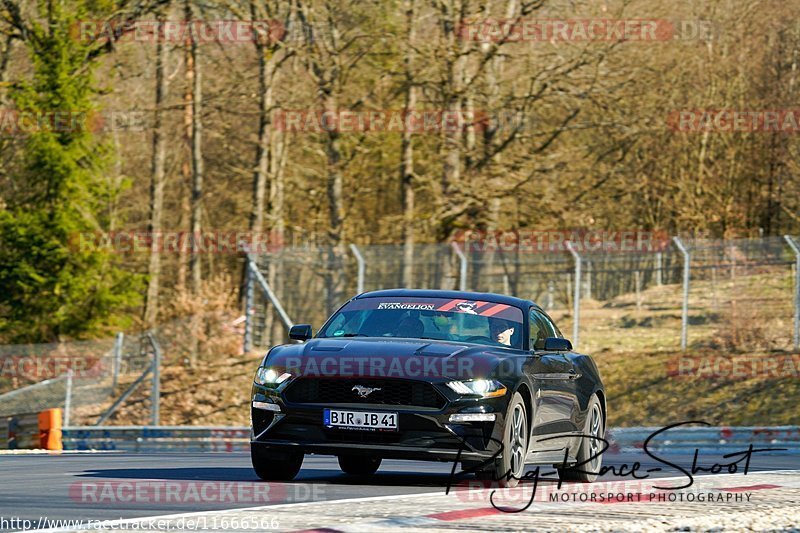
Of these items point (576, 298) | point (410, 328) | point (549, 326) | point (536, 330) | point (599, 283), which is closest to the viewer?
point (410, 328)

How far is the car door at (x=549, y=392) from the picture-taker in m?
11.4

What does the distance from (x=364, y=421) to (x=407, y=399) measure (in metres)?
0.35

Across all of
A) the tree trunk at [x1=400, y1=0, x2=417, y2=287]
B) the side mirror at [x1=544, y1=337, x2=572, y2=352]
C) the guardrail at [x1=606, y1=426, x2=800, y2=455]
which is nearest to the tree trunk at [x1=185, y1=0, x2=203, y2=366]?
the tree trunk at [x1=400, y1=0, x2=417, y2=287]

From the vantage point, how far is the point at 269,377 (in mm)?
10734

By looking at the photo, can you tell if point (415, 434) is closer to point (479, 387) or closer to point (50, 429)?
point (479, 387)

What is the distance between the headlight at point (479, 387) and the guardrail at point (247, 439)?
28.8 ft

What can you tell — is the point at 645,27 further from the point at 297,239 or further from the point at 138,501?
the point at 138,501

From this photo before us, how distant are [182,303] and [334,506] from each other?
3037 centimetres

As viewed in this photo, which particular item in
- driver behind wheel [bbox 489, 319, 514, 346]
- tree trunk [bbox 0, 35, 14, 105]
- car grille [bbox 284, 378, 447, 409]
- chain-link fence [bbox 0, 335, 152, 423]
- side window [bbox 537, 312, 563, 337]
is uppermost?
tree trunk [bbox 0, 35, 14, 105]

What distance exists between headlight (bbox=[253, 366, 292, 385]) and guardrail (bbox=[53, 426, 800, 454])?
9094mm

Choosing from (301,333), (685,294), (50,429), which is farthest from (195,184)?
(301,333)

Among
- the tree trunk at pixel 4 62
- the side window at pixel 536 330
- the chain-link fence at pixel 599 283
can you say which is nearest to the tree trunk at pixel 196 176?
the tree trunk at pixel 4 62

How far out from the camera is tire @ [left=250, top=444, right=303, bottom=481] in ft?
35.6

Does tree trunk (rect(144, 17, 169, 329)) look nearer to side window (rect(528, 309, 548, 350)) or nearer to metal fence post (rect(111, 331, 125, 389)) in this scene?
metal fence post (rect(111, 331, 125, 389))
